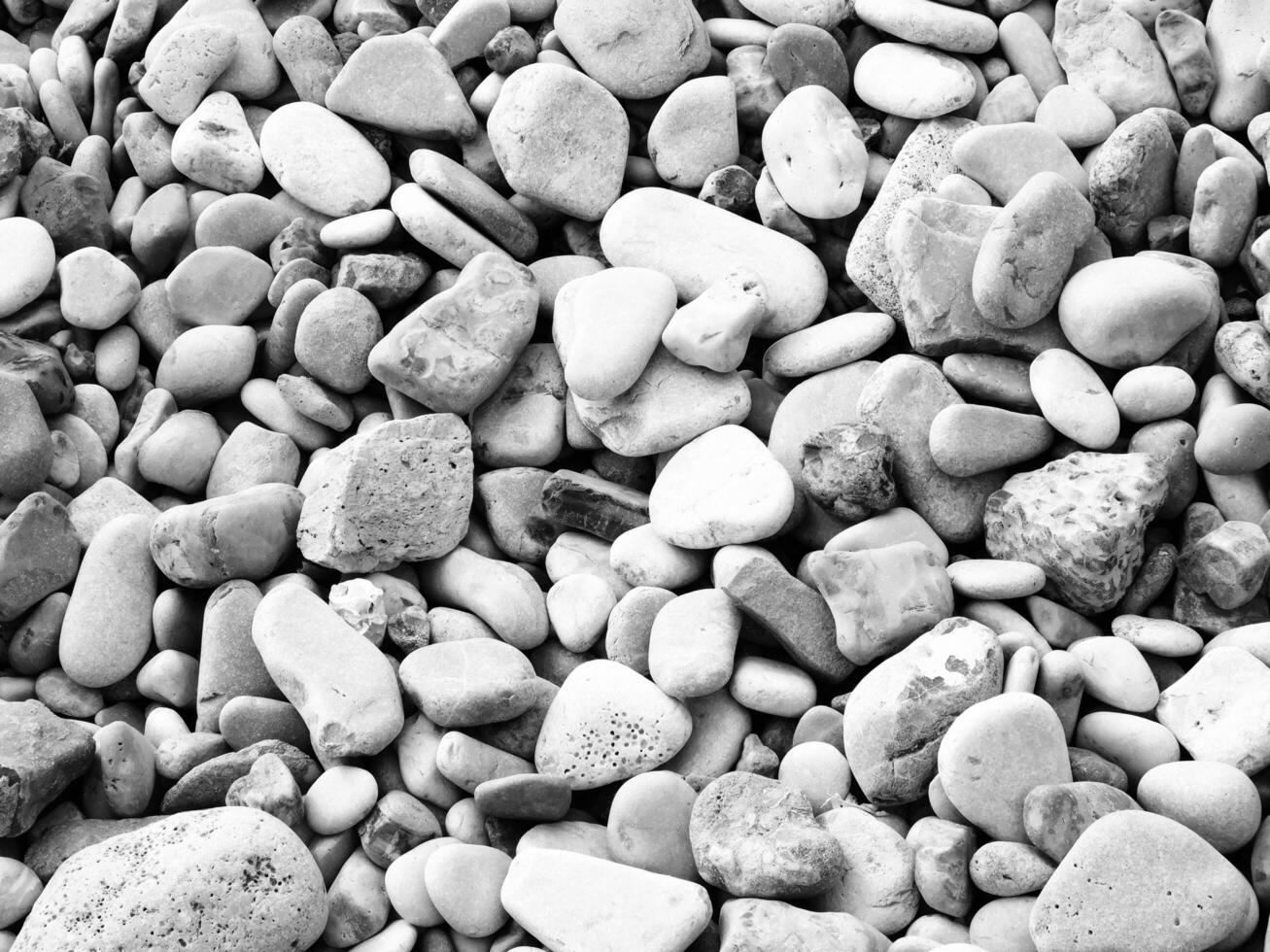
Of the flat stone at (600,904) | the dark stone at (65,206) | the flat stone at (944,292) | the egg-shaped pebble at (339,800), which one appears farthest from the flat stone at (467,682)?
the dark stone at (65,206)

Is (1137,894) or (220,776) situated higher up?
(1137,894)

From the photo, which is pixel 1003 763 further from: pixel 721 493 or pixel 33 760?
pixel 33 760

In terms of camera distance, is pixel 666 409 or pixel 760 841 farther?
pixel 666 409

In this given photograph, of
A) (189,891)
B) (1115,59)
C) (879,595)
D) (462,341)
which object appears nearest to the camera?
(189,891)

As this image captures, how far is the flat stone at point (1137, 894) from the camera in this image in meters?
1.54

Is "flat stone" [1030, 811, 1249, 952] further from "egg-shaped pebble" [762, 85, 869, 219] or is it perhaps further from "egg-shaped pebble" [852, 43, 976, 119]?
"egg-shaped pebble" [852, 43, 976, 119]

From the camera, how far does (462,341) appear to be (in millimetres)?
2258

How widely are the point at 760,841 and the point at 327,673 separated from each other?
73 cm

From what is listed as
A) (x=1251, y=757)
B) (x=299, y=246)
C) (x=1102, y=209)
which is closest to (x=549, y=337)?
(x=299, y=246)

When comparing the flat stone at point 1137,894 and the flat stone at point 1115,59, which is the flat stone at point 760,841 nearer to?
the flat stone at point 1137,894

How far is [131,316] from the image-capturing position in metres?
2.54

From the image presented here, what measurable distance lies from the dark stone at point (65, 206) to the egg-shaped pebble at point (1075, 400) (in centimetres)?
194

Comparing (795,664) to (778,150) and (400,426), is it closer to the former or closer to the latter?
Answer: (400,426)

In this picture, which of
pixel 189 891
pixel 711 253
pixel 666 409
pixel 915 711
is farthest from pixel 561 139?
pixel 189 891
